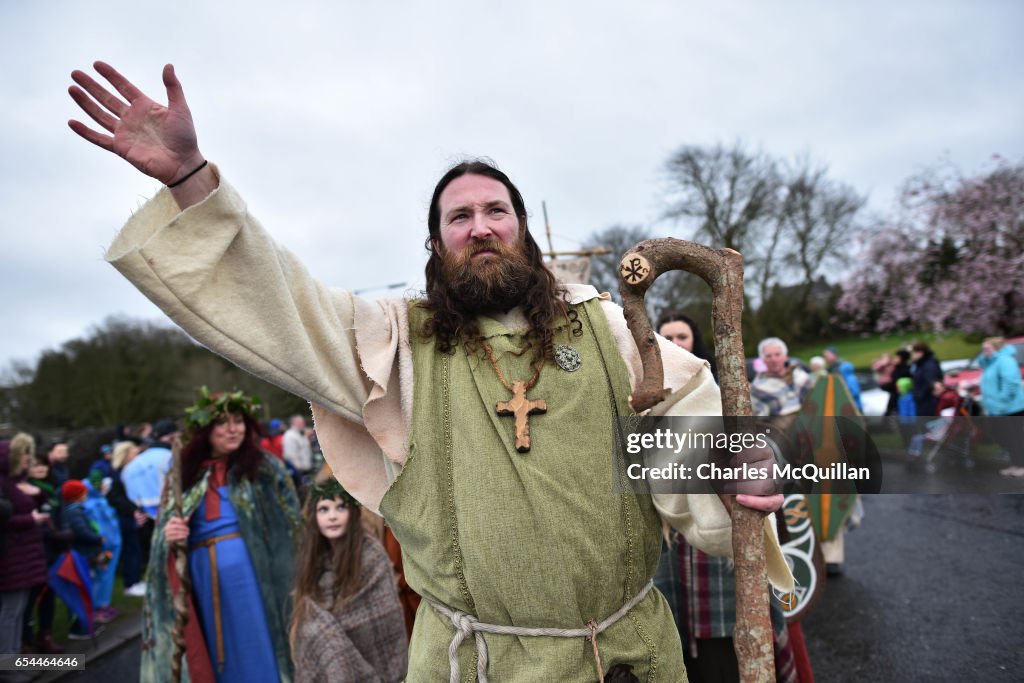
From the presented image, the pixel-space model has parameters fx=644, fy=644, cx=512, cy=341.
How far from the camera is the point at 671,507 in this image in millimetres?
1881

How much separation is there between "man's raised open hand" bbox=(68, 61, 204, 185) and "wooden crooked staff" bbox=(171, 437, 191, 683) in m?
3.17

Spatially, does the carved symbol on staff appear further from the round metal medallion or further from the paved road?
the paved road

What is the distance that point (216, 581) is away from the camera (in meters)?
4.08

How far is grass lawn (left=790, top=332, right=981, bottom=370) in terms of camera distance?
66.2 feet

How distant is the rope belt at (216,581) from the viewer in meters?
4.03

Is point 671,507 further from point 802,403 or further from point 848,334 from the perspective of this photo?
point 848,334

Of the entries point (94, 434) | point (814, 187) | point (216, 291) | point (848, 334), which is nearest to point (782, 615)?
point (216, 291)

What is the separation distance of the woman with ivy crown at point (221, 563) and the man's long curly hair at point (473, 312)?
2926mm

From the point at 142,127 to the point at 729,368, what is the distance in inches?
61.0

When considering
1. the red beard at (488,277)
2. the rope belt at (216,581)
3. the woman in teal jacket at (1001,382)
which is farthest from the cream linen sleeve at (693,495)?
the woman in teal jacket at (1001,382)

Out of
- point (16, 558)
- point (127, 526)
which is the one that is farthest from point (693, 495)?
point (127, 526)

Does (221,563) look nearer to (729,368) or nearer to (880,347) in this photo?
(729,368)

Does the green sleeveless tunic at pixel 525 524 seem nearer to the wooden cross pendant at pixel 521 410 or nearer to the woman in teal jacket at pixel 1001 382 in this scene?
the wooden cross pendant at pixel 521 410

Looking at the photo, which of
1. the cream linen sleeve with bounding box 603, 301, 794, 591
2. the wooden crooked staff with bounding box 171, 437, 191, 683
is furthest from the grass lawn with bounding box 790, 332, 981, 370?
the wooden crooked staff with bounding box 171, 437, 191, 683
